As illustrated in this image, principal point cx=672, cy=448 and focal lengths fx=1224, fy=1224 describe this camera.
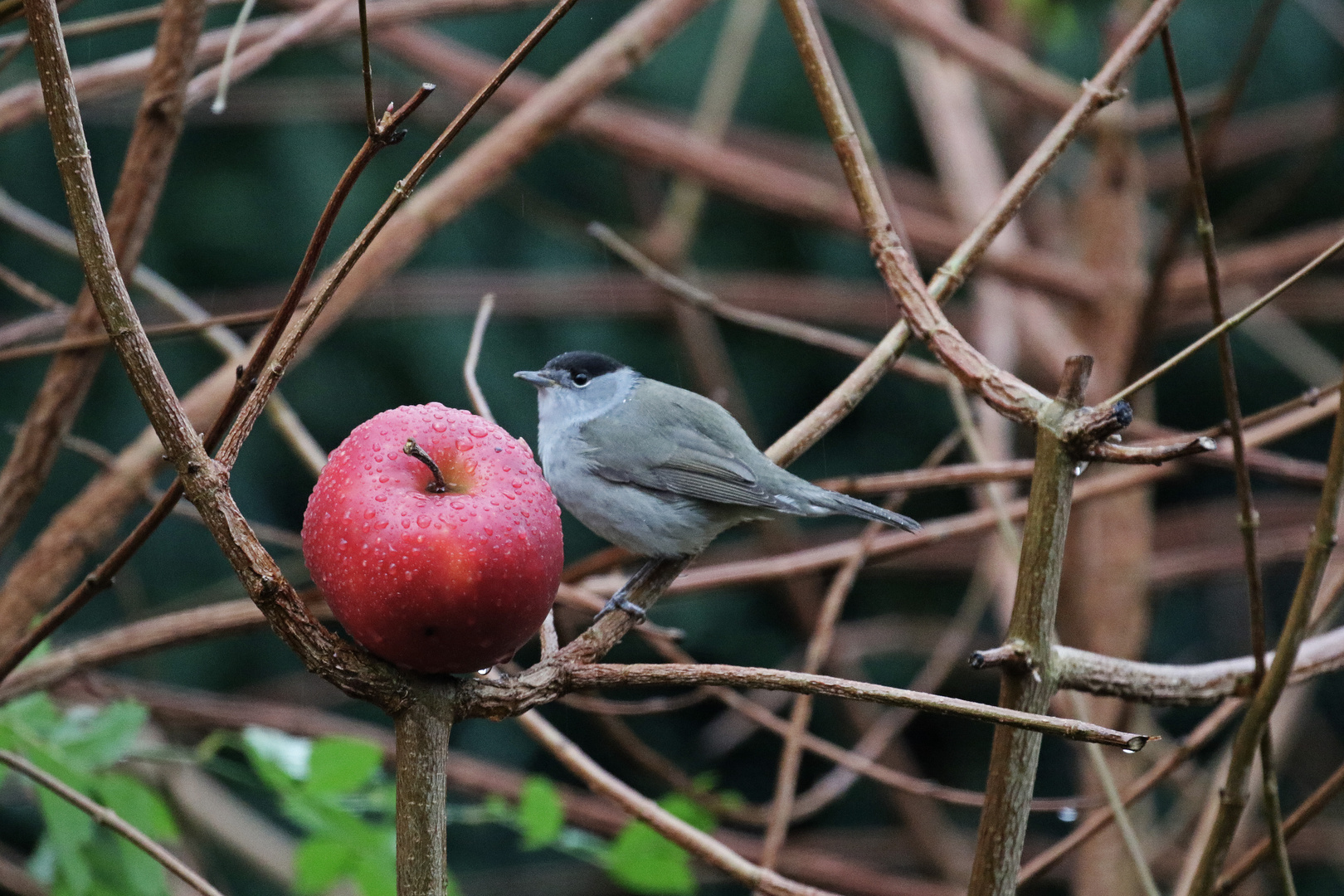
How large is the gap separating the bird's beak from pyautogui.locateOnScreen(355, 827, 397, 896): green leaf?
850 millimetres

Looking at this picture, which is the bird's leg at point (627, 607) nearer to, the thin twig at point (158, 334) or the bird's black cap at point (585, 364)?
the thin twig at point (158, 334)

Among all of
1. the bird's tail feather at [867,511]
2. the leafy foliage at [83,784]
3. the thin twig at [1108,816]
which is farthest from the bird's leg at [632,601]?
the leafy foliage at [83,784]

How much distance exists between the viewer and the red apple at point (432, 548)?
35.9 inches

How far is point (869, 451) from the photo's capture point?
5234 millimetres

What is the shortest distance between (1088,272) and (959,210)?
46cm

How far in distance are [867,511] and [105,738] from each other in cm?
122

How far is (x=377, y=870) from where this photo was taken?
1974 millimetres

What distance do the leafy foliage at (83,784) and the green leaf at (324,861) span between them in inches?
8.6

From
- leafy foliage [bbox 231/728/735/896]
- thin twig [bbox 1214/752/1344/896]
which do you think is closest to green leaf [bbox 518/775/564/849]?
leafy foliage [bbox 231/728/735/896]

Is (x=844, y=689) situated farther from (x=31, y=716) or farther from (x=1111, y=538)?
(x=1111, y=538)

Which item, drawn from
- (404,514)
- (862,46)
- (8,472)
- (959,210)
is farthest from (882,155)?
(404,514)

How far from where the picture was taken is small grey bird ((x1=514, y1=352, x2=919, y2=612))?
2248 mm

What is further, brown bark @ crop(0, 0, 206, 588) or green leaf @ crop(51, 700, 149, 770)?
green leaf @ crop(51, 700, 149, 770)

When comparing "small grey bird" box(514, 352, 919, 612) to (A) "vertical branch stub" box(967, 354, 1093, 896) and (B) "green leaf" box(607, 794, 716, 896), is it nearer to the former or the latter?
(B) "green leaf" box(607, 794, 716, 896)
